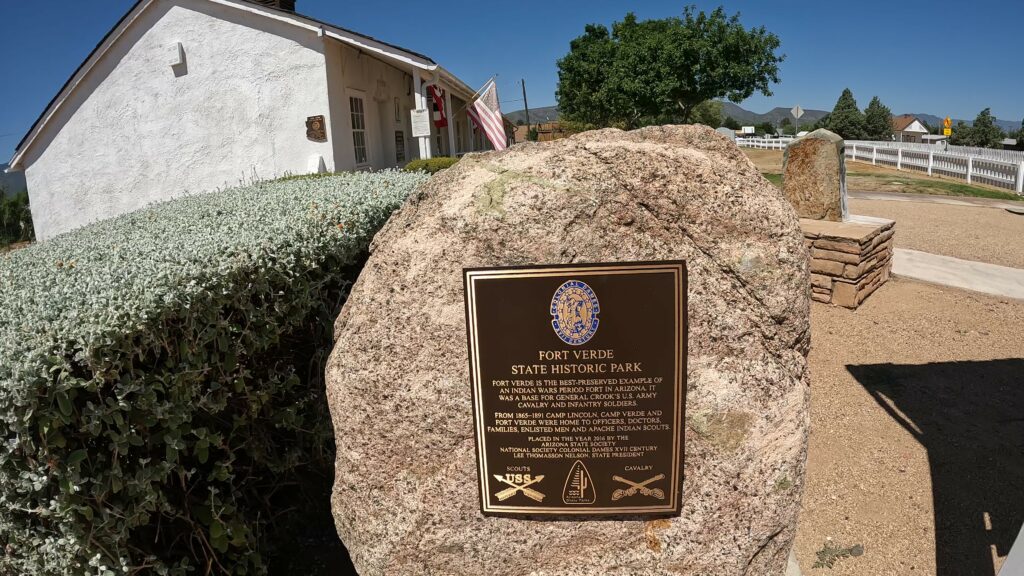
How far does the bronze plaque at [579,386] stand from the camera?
210 cm

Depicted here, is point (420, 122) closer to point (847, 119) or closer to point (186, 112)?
point (186, 112)

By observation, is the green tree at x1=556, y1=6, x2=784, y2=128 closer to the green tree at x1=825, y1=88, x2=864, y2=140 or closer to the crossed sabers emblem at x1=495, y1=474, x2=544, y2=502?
the crossed sabers emblem at x1=495, y1=474, x2=544, y2=502

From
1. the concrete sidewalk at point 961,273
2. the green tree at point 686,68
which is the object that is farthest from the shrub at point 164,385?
the green tree at point 686,68

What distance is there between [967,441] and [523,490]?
3.63 m

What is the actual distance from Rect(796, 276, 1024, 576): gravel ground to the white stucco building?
9.50 meters

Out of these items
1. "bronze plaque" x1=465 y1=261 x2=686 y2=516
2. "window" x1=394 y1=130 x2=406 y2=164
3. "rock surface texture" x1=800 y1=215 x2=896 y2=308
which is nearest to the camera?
"bronze plaque" x1=465 y1=261 x2=686 y2=516

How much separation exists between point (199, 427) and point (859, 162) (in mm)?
29938

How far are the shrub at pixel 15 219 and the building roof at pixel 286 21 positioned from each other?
20.9 ft

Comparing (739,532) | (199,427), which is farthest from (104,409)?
(739,532)

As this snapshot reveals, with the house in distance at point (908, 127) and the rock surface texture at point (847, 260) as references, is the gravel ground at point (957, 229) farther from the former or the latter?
the house in distance at point (908, 127)

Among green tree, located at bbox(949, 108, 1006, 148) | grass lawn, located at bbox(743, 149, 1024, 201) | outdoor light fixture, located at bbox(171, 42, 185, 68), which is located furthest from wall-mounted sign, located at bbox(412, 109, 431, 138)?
green tree, located at bbox(949, 108, 1006, 148)

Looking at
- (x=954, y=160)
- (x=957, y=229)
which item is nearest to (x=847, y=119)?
(x=954, y=160)

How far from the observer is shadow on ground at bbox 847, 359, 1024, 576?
10.6ft

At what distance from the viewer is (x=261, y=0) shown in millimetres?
13055
